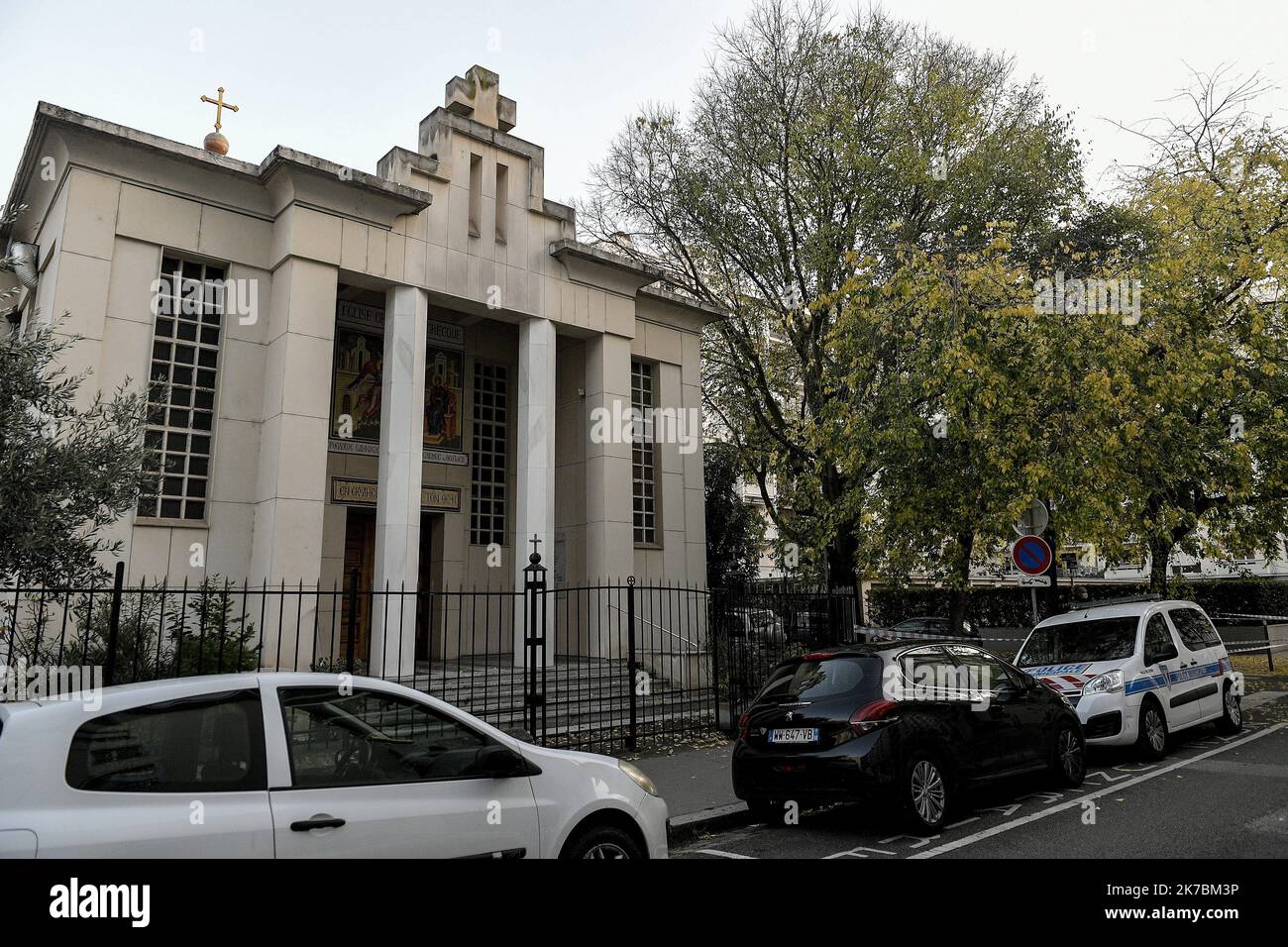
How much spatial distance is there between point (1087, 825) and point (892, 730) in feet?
6.02

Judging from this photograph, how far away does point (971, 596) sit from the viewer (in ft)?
92.2

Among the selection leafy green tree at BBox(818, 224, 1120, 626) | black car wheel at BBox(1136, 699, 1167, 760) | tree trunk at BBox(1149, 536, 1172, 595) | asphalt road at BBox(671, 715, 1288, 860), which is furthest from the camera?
tree trunk at BBox(1149, 536, 1172, 595)

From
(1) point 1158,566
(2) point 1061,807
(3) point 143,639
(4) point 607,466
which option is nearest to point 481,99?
(4) point 607,466

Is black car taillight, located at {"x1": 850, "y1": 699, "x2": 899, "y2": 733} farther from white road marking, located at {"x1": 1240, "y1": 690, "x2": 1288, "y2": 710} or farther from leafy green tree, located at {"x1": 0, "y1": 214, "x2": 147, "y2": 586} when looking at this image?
white road marking, located at {"x1": 1240, "y1": 690, "x2": 1288, "y2": 710}

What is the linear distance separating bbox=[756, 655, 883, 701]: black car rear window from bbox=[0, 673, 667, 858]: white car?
2.83m

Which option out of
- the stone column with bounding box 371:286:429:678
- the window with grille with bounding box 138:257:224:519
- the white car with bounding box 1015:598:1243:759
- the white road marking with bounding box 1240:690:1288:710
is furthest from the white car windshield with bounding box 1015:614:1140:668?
the window with grille with bounding box 138:257:224:519

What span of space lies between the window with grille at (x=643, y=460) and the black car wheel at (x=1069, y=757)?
33.7 feet

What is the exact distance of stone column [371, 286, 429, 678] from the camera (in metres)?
13.1

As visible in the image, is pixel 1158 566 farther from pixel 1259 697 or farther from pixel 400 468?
pixel 400 468

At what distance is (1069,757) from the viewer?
8578 millimetres

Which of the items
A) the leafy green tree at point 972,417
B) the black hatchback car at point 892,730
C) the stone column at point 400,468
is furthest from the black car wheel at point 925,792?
the stone column at point 400,468

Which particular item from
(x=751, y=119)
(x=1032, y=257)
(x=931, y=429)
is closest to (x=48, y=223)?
(x=751, y=119)

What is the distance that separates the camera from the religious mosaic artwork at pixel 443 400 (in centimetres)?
1675

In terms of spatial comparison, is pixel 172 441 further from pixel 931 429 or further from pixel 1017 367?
pixel 1017 367
